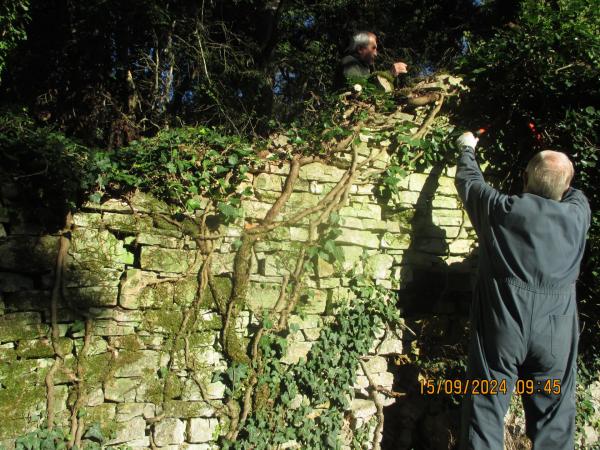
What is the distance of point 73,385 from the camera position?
9.53 feet

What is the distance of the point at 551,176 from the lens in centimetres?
273

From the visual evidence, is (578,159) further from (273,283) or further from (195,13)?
(195,13)

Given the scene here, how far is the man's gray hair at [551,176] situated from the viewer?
2.73 metres

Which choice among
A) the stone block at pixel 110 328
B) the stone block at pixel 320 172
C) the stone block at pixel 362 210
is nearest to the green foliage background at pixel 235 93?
the stone block at pixel 320 172

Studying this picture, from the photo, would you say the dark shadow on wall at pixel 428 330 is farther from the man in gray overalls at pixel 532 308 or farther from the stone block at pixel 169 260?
the stone block at pixel 169 260

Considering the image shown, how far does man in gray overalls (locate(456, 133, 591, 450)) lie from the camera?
103 inches

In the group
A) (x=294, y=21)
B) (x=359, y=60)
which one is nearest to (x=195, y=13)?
(x=294, y=21)

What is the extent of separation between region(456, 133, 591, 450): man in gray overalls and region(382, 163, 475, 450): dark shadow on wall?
0.83 metres

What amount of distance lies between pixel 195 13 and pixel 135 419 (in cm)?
560

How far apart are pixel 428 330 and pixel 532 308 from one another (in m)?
1.23

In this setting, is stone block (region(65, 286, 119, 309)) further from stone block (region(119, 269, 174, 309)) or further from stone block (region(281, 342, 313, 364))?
stone block (region(281, 342, 313, 364))

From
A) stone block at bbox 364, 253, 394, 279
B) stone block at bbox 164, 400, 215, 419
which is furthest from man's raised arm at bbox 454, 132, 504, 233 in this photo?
stone block at bbox 164, 400, 215, 419

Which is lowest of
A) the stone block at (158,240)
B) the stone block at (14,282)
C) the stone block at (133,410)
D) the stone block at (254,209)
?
the stone block at (133,410)

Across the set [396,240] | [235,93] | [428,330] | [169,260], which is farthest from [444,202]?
[235,93]
